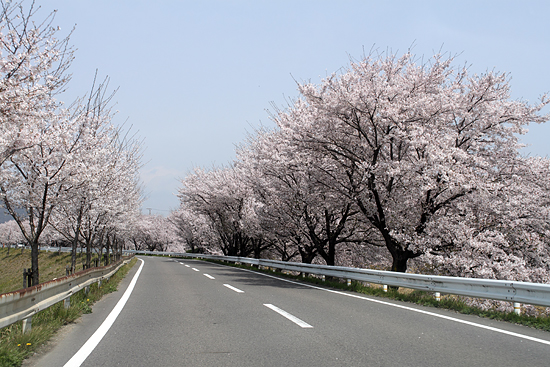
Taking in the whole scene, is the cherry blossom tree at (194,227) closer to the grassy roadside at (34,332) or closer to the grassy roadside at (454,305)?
the grassy roadside at (454,305)

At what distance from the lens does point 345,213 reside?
20328mm

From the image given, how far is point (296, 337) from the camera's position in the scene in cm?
563

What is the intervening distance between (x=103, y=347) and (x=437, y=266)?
11944mm

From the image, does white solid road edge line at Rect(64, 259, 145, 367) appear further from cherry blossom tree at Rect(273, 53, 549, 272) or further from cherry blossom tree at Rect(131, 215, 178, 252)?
cherry blossom tree at Rect(131, 215, 178, 252)

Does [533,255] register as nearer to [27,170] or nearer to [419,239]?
[419,239]

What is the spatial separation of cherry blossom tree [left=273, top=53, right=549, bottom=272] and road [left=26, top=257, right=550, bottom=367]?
6272 millimetres

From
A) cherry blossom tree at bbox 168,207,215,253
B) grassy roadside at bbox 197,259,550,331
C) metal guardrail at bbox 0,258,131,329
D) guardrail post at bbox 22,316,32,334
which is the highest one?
cherry blossom tree at bbox 168,207,215,253

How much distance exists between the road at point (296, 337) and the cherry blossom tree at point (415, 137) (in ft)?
20.6

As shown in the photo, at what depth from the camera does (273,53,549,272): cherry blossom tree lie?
46.2ft

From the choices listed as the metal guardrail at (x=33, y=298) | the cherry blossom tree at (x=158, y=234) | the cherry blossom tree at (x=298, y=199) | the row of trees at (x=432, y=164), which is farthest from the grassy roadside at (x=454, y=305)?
the cherry blossom tree at (x=158, y=234)

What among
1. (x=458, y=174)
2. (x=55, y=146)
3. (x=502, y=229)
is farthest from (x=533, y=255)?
(x=55, y=146)

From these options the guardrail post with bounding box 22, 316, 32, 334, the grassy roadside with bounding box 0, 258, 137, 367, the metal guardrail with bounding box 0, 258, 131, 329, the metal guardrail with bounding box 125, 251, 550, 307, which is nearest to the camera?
the grassy roadside with bounding box 0, 258, 137, 367

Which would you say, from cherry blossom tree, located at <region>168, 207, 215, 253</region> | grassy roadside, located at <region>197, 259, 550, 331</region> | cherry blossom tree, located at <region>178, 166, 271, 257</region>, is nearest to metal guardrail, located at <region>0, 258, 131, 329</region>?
grassy roadside, located at <region>197, 259, 550, 331</region>

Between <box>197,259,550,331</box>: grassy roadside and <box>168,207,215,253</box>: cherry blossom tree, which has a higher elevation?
<box>168,207,215,253</box>: cherry blossom tree
